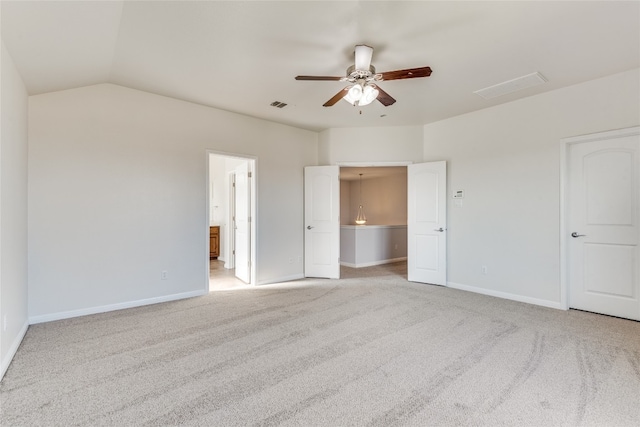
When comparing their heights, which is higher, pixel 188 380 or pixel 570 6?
pixel 570 6

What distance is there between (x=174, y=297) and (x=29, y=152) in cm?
228

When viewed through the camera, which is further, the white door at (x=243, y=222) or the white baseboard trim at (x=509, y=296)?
the white door at (x=243, y=222)

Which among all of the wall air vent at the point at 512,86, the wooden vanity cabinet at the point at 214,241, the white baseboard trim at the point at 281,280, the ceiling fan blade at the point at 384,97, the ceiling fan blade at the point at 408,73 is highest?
the wall air vent at the point at 512,86

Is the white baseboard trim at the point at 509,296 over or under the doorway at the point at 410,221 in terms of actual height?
under

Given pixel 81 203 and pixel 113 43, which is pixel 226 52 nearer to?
pixel 113 43

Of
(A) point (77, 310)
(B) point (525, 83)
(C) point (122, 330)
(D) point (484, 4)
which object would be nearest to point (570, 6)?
(D) point (484, 4)

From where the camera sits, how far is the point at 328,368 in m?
2.30

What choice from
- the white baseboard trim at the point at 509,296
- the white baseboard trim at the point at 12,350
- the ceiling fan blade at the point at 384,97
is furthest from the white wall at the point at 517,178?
the white baseboard trim at the point at 12,350

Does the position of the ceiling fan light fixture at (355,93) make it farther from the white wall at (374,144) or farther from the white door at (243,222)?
the white door at (243,222)

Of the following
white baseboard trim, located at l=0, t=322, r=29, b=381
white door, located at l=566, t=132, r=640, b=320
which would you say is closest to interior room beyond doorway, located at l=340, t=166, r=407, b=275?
white door, located at l=566, t=132, r=640, b=320

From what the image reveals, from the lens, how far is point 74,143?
3.39m

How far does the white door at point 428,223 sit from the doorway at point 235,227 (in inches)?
107

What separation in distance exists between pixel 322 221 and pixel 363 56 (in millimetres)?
3193

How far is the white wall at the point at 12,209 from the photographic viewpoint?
7.39 ft
